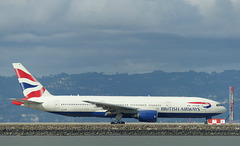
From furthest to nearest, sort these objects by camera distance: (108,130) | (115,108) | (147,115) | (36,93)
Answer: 1. (36,93)
2. (115,108)
3. (147,115)
4. (108,130)

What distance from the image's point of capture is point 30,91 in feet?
311

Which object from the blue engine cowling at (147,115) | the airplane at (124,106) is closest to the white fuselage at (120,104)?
the airplane at (124,106)

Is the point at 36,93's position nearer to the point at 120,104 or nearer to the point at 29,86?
the point at 29,86

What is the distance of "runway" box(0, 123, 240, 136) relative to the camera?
86312 millimetres

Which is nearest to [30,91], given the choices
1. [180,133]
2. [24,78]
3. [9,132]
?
[24,78]

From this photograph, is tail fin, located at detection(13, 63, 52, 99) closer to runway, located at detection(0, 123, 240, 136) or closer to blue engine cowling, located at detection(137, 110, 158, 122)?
runway, located at detection(0, 123, 240, 136)

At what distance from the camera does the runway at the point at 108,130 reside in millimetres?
86312

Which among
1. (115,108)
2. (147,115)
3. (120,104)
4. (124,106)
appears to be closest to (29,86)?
(115,108)

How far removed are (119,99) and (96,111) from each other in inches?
161

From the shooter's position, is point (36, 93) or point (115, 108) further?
point (36, 93)

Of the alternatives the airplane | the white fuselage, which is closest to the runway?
the airplane

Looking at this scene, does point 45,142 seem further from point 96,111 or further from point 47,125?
point 96,111

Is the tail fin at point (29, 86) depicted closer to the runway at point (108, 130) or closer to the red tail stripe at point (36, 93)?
the red tail stripe at point (36, 93)

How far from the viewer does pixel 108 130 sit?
86312 millimetres
